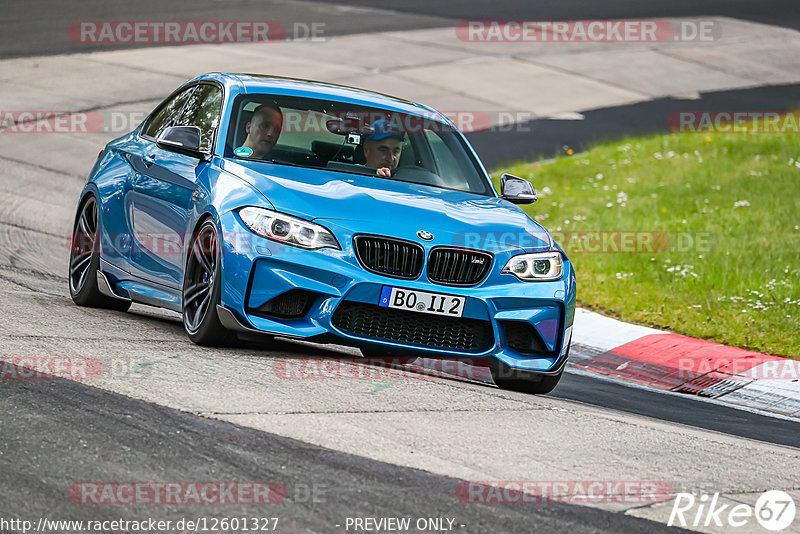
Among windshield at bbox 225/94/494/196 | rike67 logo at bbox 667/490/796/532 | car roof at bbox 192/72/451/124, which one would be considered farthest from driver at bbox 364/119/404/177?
rike67 logo at bbox 667/490/796/532

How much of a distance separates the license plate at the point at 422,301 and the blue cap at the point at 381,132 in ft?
5.48

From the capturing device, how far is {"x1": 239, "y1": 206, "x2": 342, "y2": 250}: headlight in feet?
22.1

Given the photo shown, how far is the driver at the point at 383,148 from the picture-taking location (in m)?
8.11

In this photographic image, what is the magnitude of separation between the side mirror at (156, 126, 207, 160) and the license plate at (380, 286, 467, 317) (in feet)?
5.50

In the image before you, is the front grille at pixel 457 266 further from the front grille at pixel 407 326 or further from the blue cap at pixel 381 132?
the blue cap at pixel 381 132

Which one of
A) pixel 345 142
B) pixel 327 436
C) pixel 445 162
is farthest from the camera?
pixel 445 162

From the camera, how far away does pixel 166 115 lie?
9008mm

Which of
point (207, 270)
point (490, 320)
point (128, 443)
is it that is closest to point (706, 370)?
point (490, 320)

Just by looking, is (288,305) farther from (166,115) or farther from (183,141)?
(166,115)

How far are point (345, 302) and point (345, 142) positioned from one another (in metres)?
1.66

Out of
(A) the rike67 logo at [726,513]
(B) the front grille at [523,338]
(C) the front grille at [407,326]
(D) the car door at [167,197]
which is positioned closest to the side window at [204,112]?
(D) the car door at [167,197]

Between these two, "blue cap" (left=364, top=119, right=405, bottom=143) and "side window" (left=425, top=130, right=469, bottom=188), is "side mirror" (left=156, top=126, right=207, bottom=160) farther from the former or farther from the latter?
"side window" (left=425, top=130, right=469, bottom=188)

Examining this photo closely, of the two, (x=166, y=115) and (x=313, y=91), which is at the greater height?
(x=313, y=91)

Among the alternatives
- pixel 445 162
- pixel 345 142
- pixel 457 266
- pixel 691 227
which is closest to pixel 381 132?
pixel 345 142
